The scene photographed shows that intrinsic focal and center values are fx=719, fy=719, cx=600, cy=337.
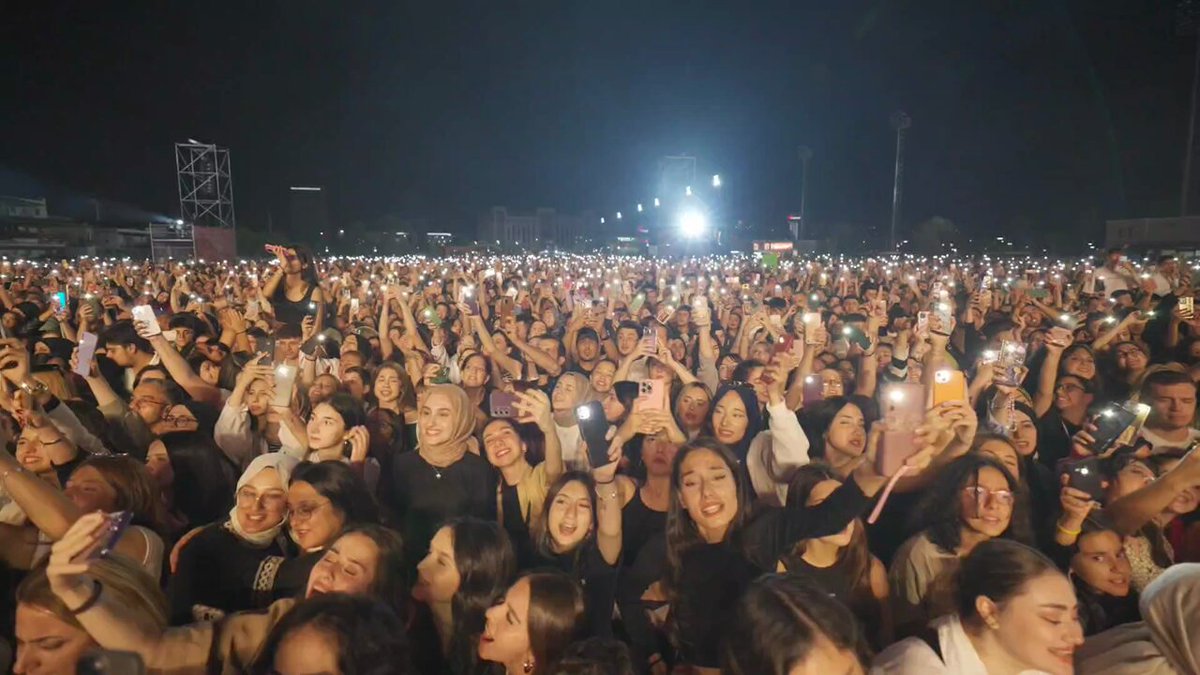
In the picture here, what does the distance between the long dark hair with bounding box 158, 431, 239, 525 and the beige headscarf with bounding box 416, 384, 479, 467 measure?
3.65ft

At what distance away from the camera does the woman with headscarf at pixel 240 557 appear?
2.95m

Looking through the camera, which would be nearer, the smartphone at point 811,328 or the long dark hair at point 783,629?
the long dark hair at point 783,629

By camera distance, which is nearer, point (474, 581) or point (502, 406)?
point (474, 581)

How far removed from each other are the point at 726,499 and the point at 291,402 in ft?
9.03

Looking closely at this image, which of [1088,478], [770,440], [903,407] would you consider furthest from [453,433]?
[1088,478]

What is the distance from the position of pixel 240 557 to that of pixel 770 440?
2.80 metres

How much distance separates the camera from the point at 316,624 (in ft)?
6.66

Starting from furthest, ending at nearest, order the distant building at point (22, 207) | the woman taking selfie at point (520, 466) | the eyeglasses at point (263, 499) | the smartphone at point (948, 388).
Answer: the distant building at point (22, 207) → the woman taking selfie at point (520, 466) → the smartphone at point (948, 388) → the eyeglasses at point (263, 499)

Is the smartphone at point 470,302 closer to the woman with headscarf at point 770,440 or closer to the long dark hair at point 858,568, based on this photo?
the woman with headscarf at point 770,440

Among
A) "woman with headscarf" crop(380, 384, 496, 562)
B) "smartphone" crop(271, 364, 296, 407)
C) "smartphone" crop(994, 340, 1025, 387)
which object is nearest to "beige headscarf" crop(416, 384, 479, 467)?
"woman with headscarf" crop(380, 384, 496, 562)

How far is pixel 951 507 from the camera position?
3047mm

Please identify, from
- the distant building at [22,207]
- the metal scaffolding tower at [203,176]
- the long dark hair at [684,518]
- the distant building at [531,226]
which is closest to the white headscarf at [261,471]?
the long dark hair at [684,518]

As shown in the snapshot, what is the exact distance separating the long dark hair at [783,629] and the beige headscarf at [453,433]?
86.7 inches

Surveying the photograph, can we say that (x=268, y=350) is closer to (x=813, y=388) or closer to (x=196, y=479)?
(x=196, y=479)
